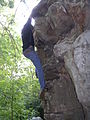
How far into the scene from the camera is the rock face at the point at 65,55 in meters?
3.33

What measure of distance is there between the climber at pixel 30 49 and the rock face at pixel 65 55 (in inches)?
4.4

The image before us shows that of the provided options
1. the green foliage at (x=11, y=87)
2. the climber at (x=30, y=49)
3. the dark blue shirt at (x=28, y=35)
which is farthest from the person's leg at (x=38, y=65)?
the green foliage at (x=11, y=87)

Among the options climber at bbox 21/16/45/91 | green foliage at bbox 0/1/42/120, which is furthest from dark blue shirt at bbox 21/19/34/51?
green foliage at bbox 0/1/42/120

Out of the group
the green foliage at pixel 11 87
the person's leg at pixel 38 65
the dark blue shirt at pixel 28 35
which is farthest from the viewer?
the green foliage at pixel 11 87

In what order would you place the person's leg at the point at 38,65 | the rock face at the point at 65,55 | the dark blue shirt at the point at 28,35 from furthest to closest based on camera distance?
1. the dark blue shirt at the point at 28,35
2. the person's leg at the point at 38,65
3. the rock face at the point at 65,55

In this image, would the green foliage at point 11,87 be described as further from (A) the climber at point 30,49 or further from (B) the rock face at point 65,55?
(B) the rock face at point 65,55

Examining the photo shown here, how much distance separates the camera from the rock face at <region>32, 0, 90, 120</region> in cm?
333

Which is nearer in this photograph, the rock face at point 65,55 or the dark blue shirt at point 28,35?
the rock face at point 65,55

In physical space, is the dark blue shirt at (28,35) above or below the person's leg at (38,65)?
above

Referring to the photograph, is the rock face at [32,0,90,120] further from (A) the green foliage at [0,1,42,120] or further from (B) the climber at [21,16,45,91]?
(A) the green foliage at [0,1,42,120]

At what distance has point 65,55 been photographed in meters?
3.86

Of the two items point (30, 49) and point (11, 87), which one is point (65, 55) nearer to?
point (30, 49)

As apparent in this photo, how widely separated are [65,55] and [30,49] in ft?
3.71

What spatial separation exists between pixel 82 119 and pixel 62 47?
4.24 ft
